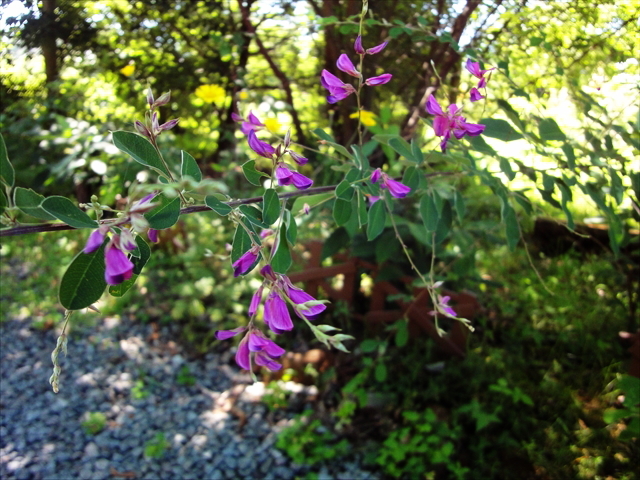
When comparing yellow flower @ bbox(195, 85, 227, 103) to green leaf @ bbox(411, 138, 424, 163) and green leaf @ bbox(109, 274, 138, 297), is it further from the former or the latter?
green leaf @ bbox(109, 274, 138, 297)

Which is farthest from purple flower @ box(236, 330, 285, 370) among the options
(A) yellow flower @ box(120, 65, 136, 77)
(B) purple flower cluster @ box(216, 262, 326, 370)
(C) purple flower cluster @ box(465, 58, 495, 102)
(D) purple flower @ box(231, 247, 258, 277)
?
(A) yellow flower @ box(120, 65, 136, 77)

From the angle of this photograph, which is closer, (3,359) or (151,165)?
(151,165)

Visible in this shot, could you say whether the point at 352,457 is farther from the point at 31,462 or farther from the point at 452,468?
the point at 31,462

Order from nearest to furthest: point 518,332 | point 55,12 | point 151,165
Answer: point 151,165 → point 55,12 → point 518,332

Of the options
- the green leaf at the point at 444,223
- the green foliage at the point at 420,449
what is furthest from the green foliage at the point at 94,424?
the green leaf at the point at 444,223

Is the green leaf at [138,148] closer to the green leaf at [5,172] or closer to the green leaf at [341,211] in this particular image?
the green leaf at [5,172]

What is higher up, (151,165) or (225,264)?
(151,165)

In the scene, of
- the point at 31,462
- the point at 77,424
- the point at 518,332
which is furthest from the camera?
the point at 518,332

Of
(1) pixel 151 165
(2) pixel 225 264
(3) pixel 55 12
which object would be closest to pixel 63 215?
(1) pixel 151 165
